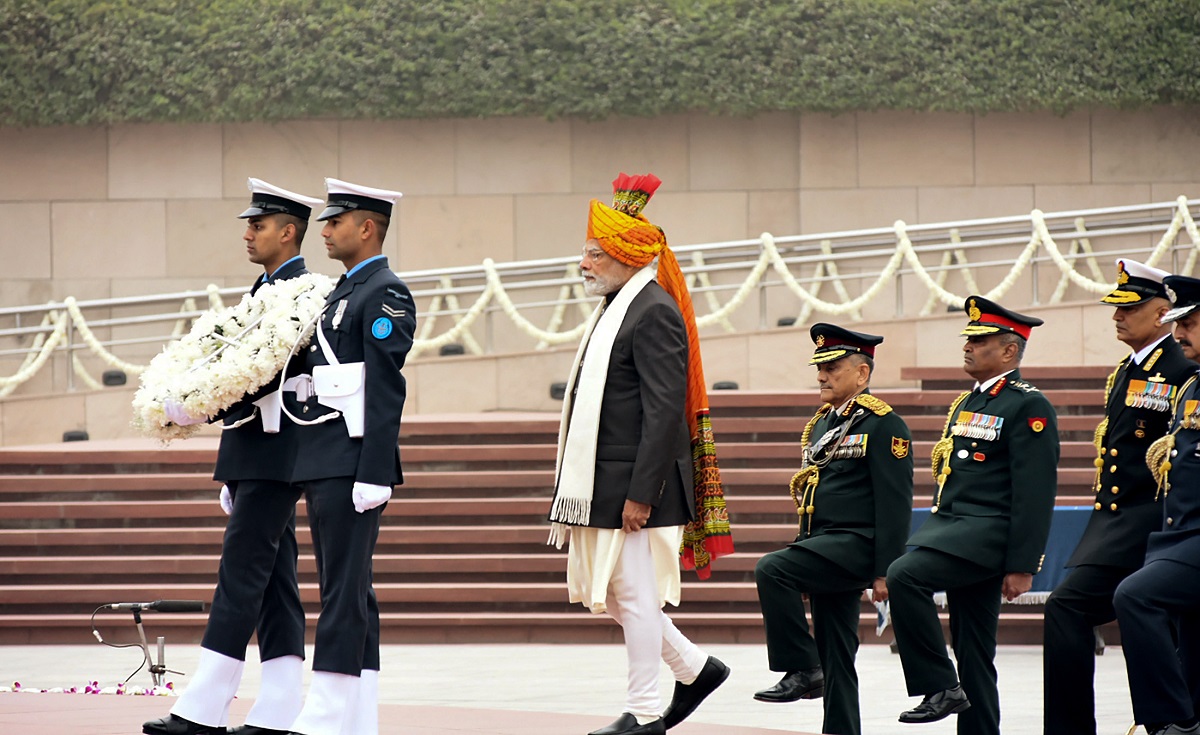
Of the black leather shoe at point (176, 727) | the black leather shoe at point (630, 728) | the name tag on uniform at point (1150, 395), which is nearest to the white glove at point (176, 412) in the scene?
the black leather shoe at point (176, 727)

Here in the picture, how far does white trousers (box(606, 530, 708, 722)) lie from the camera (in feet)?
18.9

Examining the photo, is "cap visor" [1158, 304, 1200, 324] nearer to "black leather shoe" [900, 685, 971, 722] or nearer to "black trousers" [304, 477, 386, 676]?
"black leather shoe" [900, 685, 971, 722]

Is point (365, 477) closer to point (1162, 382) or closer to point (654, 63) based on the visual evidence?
point (1162, 382)

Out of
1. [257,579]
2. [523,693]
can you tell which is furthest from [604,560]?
[523,693]

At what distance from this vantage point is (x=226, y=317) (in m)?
6.05

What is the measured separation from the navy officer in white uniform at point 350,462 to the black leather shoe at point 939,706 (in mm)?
1882

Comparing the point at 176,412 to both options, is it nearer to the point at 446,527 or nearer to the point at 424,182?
the point at 446,527

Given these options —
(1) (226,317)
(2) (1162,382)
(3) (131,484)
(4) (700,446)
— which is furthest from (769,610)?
(3) (131,484)

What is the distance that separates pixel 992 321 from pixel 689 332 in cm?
119

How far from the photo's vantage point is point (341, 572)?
5484mm

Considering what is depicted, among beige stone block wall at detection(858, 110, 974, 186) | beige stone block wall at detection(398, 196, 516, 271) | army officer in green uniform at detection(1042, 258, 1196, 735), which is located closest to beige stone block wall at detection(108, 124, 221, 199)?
beige stone block wall at detection(398, 196, 516, 271)

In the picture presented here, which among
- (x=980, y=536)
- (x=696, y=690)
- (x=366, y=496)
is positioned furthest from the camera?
(x=980, y=536)

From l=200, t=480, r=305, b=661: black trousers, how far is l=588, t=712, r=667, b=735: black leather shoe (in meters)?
1.17

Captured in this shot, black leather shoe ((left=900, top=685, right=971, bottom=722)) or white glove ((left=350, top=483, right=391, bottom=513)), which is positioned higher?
white glove ((left=350, top=483, right=391, bottom=513))
